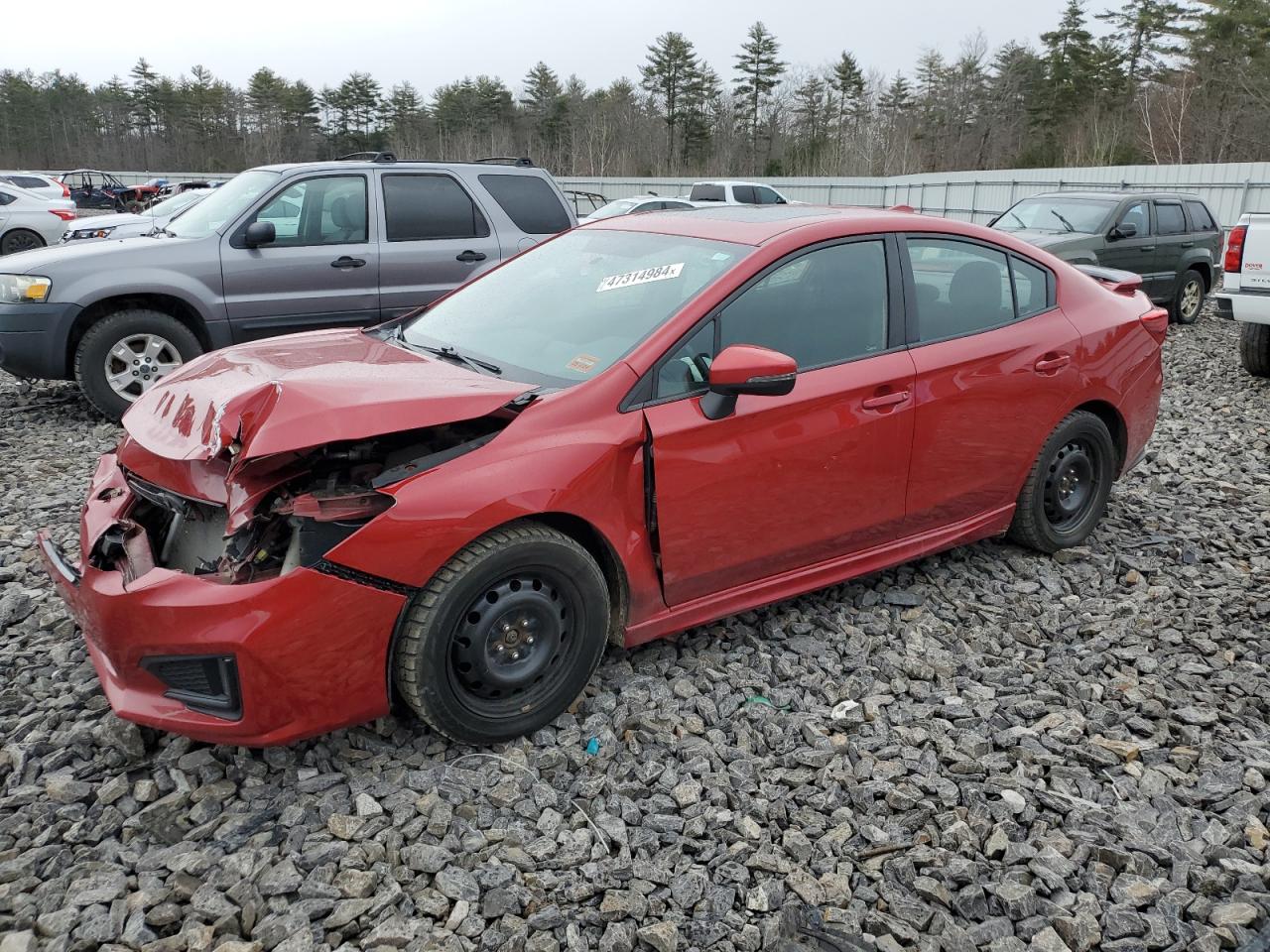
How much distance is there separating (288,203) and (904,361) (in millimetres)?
5658

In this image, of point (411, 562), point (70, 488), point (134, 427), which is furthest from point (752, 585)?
point (70, 488)

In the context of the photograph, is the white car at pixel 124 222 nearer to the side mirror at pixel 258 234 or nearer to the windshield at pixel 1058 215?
the side mirror at pixel 258 234

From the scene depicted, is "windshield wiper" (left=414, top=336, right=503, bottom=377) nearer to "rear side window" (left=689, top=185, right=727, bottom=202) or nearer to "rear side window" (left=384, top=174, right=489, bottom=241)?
"rear side window" (left=384, top=174, right=489, bottom=241)

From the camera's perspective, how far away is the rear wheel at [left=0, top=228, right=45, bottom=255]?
1820 centimetres

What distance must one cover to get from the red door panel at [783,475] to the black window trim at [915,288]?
6.4 inches

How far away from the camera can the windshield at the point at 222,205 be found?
749 centimetres

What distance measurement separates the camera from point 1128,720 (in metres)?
3.40

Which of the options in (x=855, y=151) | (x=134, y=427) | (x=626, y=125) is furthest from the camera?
(x=626, y=125)

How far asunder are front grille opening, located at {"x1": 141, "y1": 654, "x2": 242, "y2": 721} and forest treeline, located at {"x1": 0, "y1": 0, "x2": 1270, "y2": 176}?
1804 inches

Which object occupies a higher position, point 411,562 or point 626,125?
point 626,125

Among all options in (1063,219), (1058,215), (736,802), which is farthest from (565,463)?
(1058,215)

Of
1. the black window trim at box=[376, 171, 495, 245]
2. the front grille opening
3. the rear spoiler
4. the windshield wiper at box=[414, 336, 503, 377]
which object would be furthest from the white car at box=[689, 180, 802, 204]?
the front grille opening

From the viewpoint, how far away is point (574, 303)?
3.71m

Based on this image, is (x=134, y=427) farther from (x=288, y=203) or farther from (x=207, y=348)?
(x=288, y=203)
